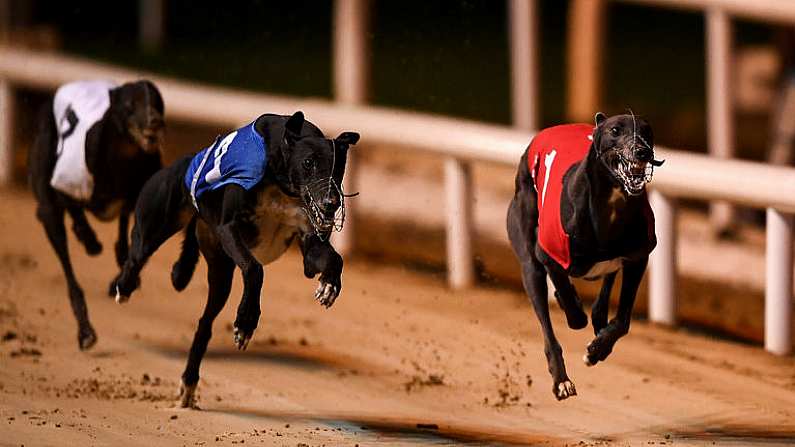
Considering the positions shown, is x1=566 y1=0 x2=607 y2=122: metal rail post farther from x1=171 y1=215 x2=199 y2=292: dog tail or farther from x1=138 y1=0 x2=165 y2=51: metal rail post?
x1=171 y1=215 x2=199 y2=292: dog tail

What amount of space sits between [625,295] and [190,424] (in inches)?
57.8

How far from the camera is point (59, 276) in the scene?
28.9 ft

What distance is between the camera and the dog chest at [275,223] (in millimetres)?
5957

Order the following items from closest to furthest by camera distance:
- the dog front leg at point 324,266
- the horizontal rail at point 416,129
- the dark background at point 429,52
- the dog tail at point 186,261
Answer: the dog front leg at point 324,266, the dog tail at point 186,261, the horizontal rail at point 416,129, the dark background at point 429,52

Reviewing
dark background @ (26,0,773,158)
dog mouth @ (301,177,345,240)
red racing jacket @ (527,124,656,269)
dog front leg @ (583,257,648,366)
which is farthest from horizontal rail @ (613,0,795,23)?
dark background @ (26,0,773,158)

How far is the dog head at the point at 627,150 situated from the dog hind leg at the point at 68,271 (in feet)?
8.35

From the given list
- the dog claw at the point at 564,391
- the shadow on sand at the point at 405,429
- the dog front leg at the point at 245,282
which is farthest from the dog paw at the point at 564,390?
the dog front leg at the point at 245,282

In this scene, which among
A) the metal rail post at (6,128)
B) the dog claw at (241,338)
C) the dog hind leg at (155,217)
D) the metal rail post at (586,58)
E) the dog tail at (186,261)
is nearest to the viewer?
the dog claw at (241,338)

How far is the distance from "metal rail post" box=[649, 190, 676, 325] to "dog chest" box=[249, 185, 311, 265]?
2087 millimetres

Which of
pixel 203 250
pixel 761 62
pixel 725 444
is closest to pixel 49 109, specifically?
pixel 203 250

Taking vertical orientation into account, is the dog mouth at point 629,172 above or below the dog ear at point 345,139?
below

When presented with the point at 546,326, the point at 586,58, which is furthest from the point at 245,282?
the point at 586,58

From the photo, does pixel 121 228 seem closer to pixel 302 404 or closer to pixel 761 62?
pixel 302 404

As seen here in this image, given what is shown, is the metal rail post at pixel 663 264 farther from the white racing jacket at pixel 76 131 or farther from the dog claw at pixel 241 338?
the dog claw at pixel 241 338
